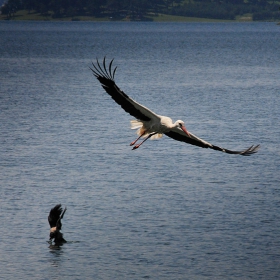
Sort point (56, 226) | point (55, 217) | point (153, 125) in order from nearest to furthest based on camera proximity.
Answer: point (153, 125) < point (56, 226) < point (55, 217)

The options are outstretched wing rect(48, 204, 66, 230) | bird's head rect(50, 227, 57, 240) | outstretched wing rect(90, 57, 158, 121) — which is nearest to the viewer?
outstretched wing rect(90, 57, 158, 121)

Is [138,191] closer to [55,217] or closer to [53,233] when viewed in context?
[55,217]

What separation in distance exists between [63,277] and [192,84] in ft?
188

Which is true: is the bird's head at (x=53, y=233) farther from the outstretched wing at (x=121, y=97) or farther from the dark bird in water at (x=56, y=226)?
the outstretched wing at (x=121, y=97)

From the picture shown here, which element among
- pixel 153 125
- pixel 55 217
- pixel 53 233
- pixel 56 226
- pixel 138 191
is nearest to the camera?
pixel 153 125

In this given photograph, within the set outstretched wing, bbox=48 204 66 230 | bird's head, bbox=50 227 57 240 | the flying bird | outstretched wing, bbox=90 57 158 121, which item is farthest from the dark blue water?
outstretched wing, bbox=90 57 158 121

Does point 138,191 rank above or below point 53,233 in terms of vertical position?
below

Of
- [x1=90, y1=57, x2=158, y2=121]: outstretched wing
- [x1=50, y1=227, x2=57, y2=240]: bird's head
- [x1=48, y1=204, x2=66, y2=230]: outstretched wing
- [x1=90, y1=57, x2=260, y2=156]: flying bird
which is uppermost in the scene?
[x1=90, y1=57, x2=158, y2=121]: outstretched wing

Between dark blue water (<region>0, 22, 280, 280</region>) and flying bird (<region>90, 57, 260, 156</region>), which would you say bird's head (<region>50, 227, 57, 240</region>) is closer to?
dark blue water (<region>0, 22, 280, 280</region>)

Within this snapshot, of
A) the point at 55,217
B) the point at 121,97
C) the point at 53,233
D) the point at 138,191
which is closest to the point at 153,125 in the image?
the point at 121,97

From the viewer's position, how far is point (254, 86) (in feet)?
249

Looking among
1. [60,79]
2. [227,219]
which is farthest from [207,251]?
[60,79]

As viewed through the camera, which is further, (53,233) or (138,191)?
(138,191)

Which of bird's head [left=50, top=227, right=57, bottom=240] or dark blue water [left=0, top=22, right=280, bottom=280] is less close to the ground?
bird's head [left=50, top=227, right=57, bottom=240]
